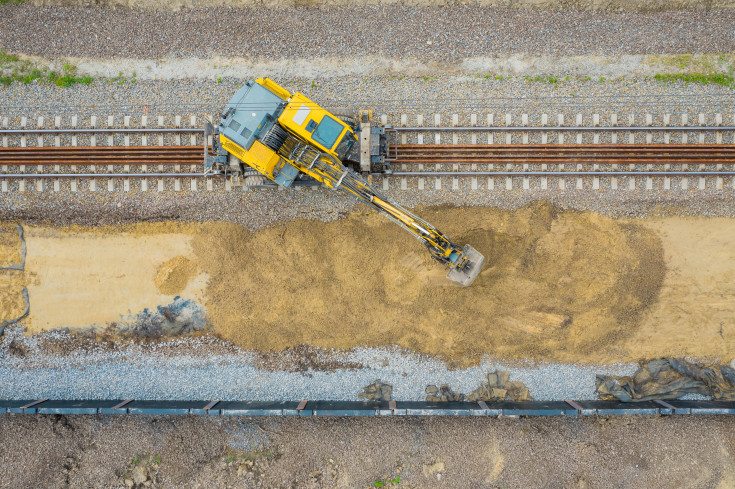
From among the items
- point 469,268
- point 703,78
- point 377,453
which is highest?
point 703,78

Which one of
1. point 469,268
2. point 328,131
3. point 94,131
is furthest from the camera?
point 94,131

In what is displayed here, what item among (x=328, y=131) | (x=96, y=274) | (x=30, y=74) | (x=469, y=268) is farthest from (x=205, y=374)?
(x=30, y=74)

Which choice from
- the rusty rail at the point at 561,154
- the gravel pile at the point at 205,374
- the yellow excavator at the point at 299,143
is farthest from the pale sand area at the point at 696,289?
the yellow excavator at the point at 299,143

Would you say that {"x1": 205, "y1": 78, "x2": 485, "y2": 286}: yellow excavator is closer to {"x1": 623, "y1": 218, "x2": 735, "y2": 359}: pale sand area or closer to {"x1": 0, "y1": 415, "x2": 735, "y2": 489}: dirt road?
{"x1": 0, "y1": 415, "x2": 735, "y2": 489}: dirt road

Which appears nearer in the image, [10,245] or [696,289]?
[696,289]

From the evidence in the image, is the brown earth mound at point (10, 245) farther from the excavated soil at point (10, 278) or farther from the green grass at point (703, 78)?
the green grass at point (703, 78)

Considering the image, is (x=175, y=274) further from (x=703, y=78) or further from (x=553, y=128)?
(x=703, y=78)

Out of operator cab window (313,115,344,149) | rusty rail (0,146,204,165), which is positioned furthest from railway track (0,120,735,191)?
operator cab window (313,115,344,149)

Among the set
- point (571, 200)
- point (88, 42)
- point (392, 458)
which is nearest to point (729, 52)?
point (571, 200)

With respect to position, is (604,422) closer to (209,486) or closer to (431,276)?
(431,276)
